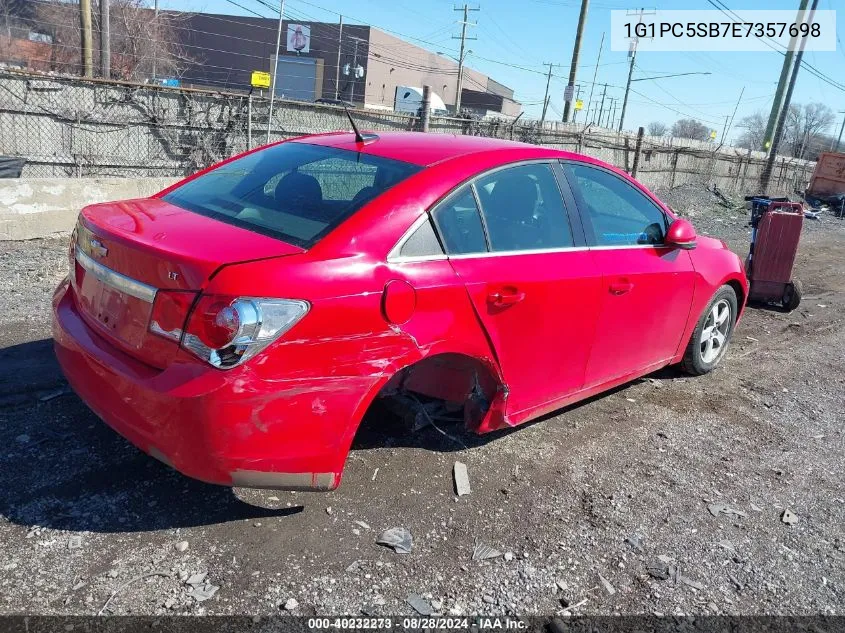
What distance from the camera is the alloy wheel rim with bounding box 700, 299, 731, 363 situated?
521 centimetres

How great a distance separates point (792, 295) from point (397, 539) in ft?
21.6

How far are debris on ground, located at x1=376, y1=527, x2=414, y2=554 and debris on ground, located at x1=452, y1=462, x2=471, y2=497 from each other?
0.43 metres

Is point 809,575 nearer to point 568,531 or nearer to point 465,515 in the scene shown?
point 568,531

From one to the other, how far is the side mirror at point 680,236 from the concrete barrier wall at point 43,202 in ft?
21.1

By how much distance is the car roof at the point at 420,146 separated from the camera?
3.42 meters

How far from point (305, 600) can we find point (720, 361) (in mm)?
4234

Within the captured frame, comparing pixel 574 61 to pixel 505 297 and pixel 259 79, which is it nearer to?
pixel 259 79

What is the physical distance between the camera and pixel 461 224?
127 inches

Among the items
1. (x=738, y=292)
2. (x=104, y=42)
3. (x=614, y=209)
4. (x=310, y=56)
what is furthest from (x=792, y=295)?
(x=310, y=56)

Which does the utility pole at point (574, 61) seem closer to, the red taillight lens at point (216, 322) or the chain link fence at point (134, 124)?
the chain link fence at point (134, 124)

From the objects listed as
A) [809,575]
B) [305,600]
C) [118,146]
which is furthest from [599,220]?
[118,146]

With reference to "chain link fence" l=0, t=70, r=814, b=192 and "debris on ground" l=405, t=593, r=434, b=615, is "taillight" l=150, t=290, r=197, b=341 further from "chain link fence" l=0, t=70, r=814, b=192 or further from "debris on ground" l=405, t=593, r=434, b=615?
Result: "chain link fence" l=0, t=70, r=814, b=192

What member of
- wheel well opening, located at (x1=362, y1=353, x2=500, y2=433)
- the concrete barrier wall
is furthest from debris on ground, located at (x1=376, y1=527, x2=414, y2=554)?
the concrete barrier wall

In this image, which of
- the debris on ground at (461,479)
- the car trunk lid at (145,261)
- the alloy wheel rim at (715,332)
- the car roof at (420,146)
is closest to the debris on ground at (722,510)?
the debris on ground at (461,479)
